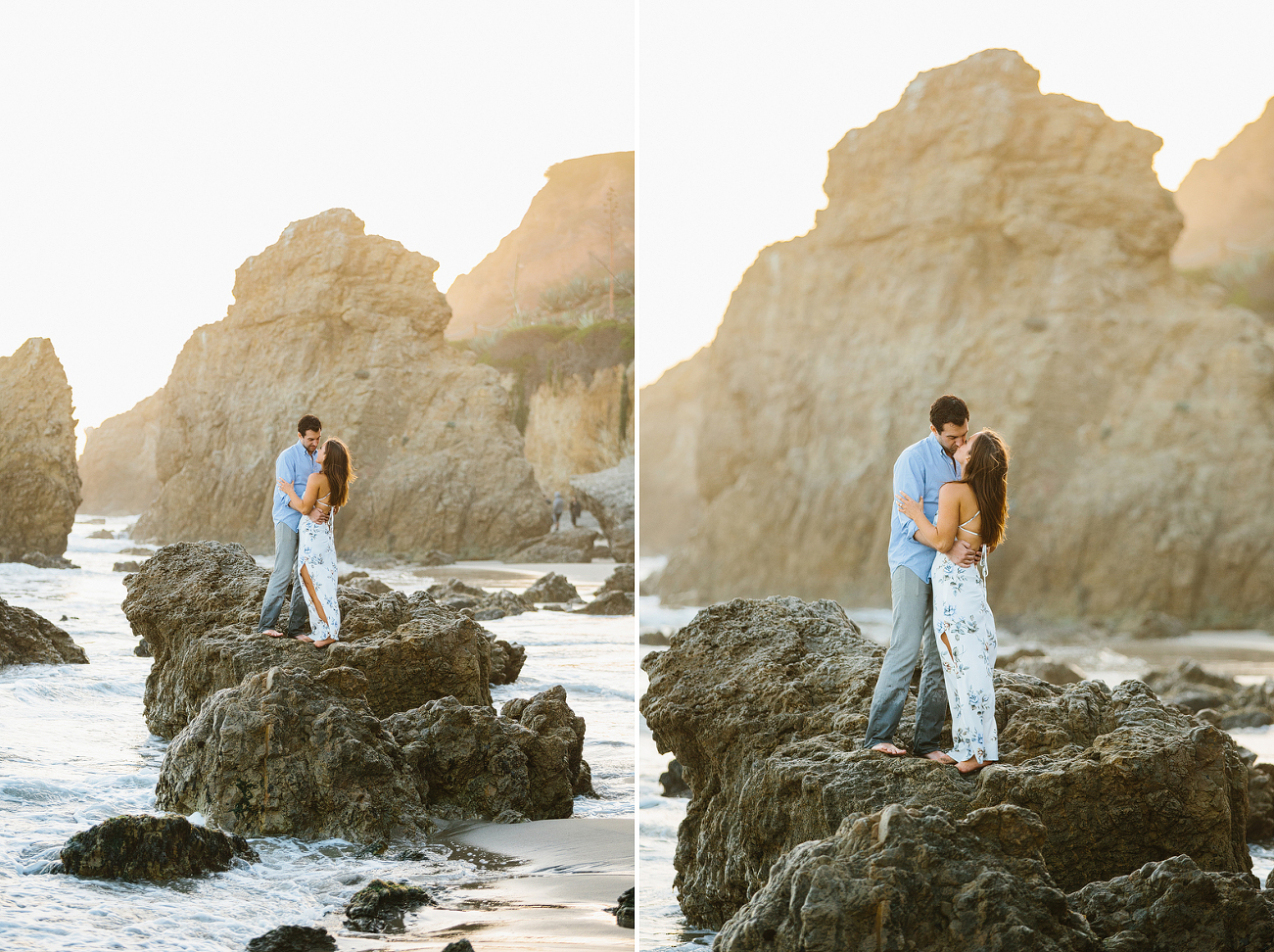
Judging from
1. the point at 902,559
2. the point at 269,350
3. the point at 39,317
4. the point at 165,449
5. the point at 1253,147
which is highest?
the point at 1253,147

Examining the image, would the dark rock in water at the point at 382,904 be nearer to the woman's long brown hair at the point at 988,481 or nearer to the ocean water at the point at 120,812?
the ocean water at the point at 120,812

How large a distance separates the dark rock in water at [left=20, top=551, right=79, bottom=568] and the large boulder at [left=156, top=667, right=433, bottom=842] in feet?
9.69

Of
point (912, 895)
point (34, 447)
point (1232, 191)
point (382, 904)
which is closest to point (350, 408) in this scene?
point (34, 447)

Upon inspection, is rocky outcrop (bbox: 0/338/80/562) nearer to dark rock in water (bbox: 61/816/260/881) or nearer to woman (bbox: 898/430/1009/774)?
dark rock in water (bbox: 61/816/260/881)

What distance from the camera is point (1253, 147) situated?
4416 cm

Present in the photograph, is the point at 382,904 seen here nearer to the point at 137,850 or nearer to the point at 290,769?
the point at 137,850

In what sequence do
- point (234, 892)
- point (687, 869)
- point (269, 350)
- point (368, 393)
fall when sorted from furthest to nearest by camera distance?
point (368, 393) → point (269, 350) → point (687, 869) → point (234, 892)

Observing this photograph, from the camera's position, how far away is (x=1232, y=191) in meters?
44.2

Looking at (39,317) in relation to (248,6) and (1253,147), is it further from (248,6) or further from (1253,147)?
(1253,147)

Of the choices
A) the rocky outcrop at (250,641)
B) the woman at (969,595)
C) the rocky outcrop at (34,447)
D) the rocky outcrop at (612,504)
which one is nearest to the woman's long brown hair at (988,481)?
the woman at (969,595)

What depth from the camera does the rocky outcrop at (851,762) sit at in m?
3.45

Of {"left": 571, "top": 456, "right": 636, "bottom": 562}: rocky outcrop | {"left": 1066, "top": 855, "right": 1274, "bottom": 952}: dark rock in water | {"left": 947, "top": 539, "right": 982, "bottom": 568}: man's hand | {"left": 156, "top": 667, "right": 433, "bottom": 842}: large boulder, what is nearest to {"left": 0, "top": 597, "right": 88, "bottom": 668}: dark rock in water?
{"left": 156, "top": 667, "right": 433, "bottom": 842}: large boulder

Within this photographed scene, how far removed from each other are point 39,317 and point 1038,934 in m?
6.36

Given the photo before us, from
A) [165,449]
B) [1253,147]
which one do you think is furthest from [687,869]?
[1253,147]
